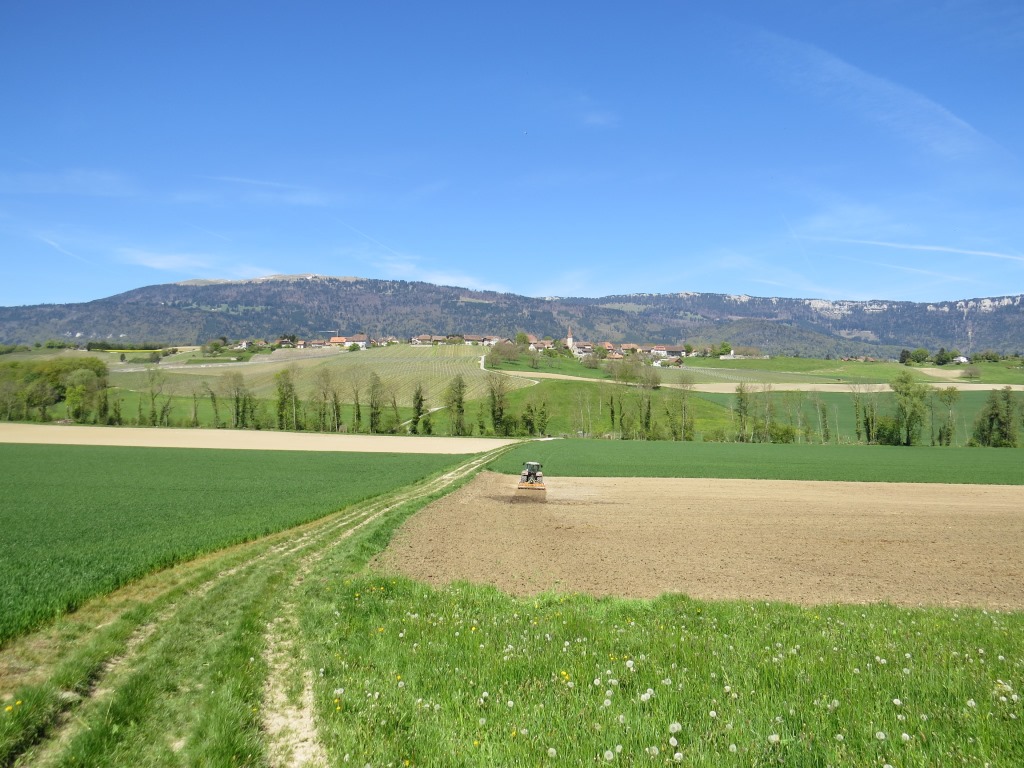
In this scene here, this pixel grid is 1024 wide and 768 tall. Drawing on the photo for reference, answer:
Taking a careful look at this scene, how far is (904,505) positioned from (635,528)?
67.3 ft

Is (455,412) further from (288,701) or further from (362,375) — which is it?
(288,701)

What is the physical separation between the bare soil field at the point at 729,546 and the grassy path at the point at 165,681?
576 centimetres

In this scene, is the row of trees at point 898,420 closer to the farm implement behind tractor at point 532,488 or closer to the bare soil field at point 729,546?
the bare soil field at point 729,546

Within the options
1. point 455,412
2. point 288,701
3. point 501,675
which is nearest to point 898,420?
point 455,412

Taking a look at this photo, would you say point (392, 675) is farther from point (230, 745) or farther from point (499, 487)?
point (499, 487)

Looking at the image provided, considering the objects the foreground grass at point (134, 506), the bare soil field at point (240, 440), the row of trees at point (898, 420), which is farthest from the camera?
the row of trees at point (898, 420)

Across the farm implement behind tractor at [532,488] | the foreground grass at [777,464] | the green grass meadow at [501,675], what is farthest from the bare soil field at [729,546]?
the foreground grass at [777,464]

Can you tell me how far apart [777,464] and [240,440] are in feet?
224

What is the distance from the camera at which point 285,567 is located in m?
17.3

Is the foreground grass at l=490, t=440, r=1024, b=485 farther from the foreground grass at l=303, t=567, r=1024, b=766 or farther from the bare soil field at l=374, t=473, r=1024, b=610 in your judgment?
the foreground grass at l=303, t=567, r=1024, b=766

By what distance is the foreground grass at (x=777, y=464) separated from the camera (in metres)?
53.2

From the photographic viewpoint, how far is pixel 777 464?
63.2 metres

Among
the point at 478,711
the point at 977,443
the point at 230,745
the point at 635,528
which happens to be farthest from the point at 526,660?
the point at 977,443

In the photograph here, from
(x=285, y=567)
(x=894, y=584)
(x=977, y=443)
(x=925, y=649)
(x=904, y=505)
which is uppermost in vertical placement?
(x=925, y=649)
